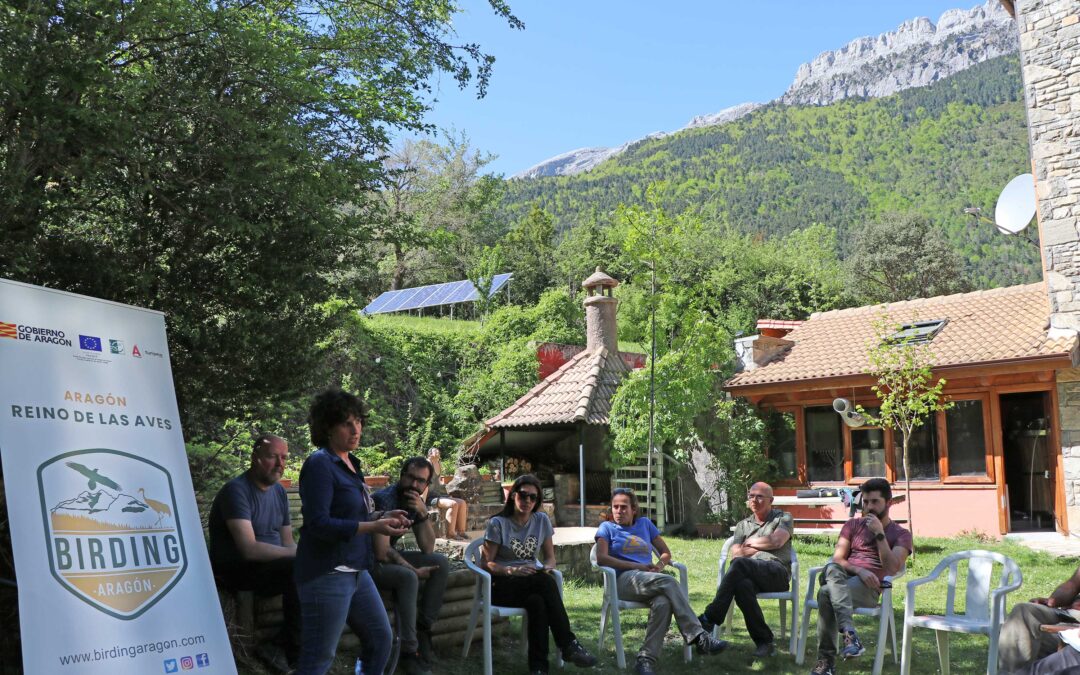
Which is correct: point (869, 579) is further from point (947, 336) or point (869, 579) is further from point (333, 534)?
point (947, 336)

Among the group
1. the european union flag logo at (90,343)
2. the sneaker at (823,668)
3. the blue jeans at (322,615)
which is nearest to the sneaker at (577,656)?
the sneaker at (823,668)

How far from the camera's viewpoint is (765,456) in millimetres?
15273

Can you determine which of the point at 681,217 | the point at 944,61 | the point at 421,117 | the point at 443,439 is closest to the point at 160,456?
the point at 421,117

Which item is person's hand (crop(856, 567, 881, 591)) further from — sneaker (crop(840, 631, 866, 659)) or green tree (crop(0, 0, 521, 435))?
green tree (crop(0, 0, 521, 435))

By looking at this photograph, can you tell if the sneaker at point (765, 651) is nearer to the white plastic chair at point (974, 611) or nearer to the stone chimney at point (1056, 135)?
the white plastic chair at point (974, 611)

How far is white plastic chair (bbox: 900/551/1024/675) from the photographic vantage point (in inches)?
207

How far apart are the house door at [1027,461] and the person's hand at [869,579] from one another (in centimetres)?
860

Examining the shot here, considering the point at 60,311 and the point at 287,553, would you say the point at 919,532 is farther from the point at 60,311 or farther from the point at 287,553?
the point at 60,311

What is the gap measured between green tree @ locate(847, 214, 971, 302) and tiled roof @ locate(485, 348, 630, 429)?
84.2ft

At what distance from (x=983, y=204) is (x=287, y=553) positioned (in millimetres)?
64537

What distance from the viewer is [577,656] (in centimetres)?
561

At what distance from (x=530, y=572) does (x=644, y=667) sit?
0.92 metres

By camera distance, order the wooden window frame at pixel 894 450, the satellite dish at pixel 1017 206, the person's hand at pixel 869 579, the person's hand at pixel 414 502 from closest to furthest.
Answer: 1. the person's hand at pixel 414 502
2. the person's hand at pixel 869 579
3. the wooden window frame at pixel 894 450
4. the satellite dish at pixel 1017 206

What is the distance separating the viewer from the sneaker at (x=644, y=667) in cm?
561
